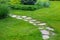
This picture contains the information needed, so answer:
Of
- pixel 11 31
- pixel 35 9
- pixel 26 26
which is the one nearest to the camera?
pixel 11 31

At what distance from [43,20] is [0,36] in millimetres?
2778

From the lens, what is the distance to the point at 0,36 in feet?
20.6

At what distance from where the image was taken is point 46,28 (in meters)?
7.19

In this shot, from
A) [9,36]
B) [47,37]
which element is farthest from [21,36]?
[47,37]

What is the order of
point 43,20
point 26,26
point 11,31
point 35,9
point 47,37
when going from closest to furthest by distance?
point 47,37 → point 11,31 → point 26,26 → point 43,20 → point 35,9

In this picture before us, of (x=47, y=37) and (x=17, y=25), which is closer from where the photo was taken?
(x=47, y=37)

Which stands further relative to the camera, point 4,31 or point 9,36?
point 4,31

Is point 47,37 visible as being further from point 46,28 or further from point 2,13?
point 2,13

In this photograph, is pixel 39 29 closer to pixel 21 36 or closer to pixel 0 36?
pixel 21 36

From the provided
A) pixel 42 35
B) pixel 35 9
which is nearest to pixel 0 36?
pixel 42 35

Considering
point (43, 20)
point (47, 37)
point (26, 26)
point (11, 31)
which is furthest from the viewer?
point (43, 20)

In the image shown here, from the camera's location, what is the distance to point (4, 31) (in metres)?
6.78

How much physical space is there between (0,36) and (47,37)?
5.00ft

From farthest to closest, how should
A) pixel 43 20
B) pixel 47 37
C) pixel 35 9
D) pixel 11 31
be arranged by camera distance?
pixel 35 9 < pixel 43 20 < pixel 11 31 < pixel 47 37
